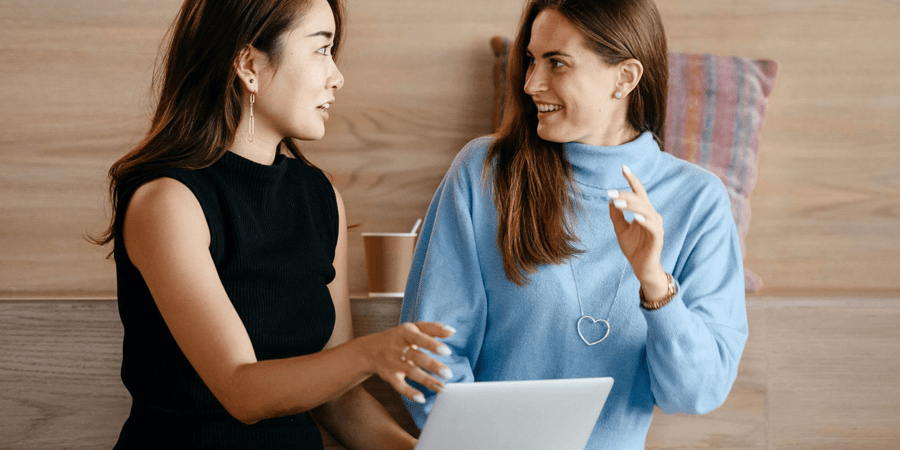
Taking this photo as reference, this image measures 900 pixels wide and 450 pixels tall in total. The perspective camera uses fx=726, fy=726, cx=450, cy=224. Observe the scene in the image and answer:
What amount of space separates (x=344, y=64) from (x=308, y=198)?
Answer: 0.53 m

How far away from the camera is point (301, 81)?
931 millimetres

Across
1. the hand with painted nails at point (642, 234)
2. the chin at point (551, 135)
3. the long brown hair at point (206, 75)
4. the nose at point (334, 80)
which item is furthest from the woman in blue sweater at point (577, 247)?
the long brown hair at point (206, 75)

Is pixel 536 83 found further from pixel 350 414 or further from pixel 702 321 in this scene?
pixel 350 414

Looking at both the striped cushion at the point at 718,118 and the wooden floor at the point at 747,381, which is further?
the striped cushion at the point at 718,118

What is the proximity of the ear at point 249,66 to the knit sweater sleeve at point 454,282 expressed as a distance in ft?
1.08

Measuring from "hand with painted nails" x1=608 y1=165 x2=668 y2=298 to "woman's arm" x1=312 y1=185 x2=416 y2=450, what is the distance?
14.8 inches

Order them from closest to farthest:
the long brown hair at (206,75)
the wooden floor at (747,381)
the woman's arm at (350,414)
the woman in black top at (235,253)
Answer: the woman in black top at (235,253), the long brown hair at (206,75), the woman's arm at (350,414), the wooden floor at (747,381)

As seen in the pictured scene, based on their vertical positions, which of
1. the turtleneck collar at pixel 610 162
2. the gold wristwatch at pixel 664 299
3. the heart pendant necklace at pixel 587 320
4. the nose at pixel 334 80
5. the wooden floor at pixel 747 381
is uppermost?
the nose at pixel 334 80

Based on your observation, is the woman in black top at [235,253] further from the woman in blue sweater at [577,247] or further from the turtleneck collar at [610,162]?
the turtleneck collar at [610,162]

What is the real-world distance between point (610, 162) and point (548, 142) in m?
0.10

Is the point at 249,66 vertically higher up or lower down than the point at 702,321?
higher up

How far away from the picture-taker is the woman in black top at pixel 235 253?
2.49 feet

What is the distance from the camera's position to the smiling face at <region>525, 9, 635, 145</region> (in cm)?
104

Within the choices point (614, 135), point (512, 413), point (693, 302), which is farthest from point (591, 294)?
point (512, 413)
